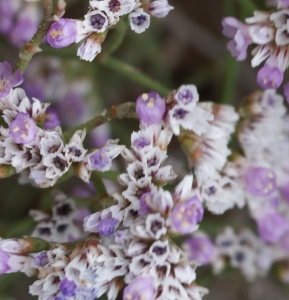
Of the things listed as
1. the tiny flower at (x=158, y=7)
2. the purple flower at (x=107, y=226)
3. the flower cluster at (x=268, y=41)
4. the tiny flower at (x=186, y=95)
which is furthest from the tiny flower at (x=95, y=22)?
the purple flower at (x=107, y=226)

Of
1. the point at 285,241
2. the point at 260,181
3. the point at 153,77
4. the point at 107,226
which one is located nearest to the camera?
the point at 107,226

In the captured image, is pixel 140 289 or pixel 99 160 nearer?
pixel 140 289

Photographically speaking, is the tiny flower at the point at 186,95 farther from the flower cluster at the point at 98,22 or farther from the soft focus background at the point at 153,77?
the soft focus background at the point at 153,77

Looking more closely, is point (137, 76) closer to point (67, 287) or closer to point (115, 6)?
point (115, 6)

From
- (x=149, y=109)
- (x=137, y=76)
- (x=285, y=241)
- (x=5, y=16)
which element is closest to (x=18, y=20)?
(x=5, y=16)

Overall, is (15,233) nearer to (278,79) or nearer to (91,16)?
(91,16)

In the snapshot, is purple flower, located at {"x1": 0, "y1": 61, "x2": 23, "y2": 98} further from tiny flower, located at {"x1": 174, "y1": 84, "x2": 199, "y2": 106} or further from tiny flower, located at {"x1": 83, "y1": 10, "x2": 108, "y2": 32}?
tiny flower, located at {"x1": 174, "y1": 84, "x2": 199, "y2": 106}

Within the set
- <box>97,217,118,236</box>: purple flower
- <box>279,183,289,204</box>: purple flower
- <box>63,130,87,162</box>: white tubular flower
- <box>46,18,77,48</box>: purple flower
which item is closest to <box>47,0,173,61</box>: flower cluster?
<box>46,18,77,48</box>: purple flower
